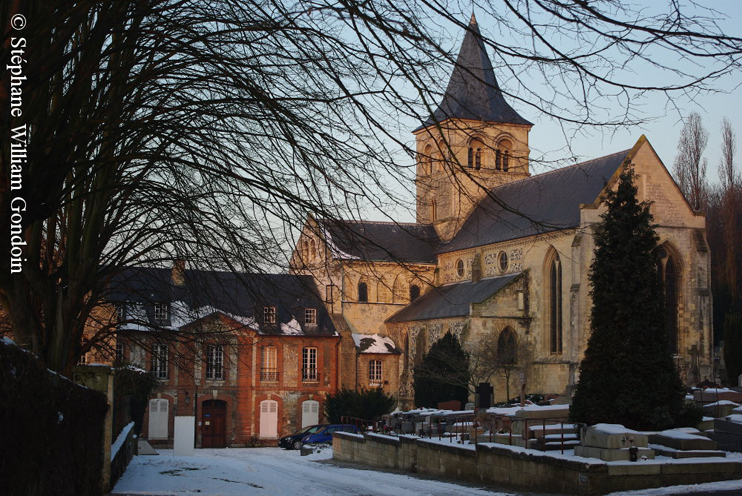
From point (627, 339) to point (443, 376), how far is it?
81.7ft

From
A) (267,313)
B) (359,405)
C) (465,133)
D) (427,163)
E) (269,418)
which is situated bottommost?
(269,418)

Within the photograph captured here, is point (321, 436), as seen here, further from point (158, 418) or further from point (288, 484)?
point (288, 484)

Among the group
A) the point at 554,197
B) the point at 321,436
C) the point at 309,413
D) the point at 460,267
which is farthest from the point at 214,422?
the point at 554,197

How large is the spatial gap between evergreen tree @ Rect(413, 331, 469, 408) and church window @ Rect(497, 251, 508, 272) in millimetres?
6406

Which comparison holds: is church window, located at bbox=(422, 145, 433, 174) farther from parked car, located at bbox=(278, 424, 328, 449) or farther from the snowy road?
parked car, located at bbox=(278, 424, 328, 449)

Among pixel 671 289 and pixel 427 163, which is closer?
pixel 427 163

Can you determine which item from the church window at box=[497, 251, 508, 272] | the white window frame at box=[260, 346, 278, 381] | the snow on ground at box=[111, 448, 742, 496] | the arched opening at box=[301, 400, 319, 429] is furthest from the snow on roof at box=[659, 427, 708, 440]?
the white window frame at box=[260, 346, 278, 381]

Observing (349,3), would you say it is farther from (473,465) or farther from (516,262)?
(516,262)

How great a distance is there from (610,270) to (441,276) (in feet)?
115

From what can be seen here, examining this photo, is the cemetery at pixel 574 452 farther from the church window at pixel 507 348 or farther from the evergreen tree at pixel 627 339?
the church window at pixel 507 348

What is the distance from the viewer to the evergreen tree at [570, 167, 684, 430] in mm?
21297

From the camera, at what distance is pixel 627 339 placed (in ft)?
71.9

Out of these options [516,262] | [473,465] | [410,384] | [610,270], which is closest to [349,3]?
[473,465]

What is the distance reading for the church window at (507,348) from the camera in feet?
154
